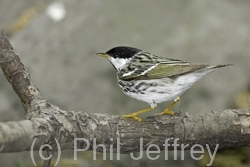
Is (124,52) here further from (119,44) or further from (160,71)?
(119,44)

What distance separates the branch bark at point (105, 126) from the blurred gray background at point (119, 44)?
2.09 m

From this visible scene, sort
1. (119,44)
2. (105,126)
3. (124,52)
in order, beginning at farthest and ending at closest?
(119,44) < (124,52) < (105,126)

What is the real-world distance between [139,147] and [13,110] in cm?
299

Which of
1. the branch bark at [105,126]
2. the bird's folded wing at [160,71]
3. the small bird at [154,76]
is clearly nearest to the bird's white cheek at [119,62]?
the small bird at [154,76]

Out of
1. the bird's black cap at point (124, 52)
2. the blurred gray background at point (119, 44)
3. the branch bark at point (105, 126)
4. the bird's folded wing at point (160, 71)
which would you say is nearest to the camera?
the branch bark at point (105, 126)

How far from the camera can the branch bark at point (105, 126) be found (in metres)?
3.79

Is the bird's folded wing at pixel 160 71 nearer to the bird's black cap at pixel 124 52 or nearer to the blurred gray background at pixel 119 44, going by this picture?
the bird's black cap at pixel 124 52

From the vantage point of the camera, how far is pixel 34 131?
139 inches

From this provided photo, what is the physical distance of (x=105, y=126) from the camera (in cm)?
424

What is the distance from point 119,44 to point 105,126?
3255 mm

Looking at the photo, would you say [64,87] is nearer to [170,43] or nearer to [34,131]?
[170,43]

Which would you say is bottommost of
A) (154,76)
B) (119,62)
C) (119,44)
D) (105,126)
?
(105,126)

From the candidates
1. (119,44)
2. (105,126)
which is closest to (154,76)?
(105,126)

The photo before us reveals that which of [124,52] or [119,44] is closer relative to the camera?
[124,52]
